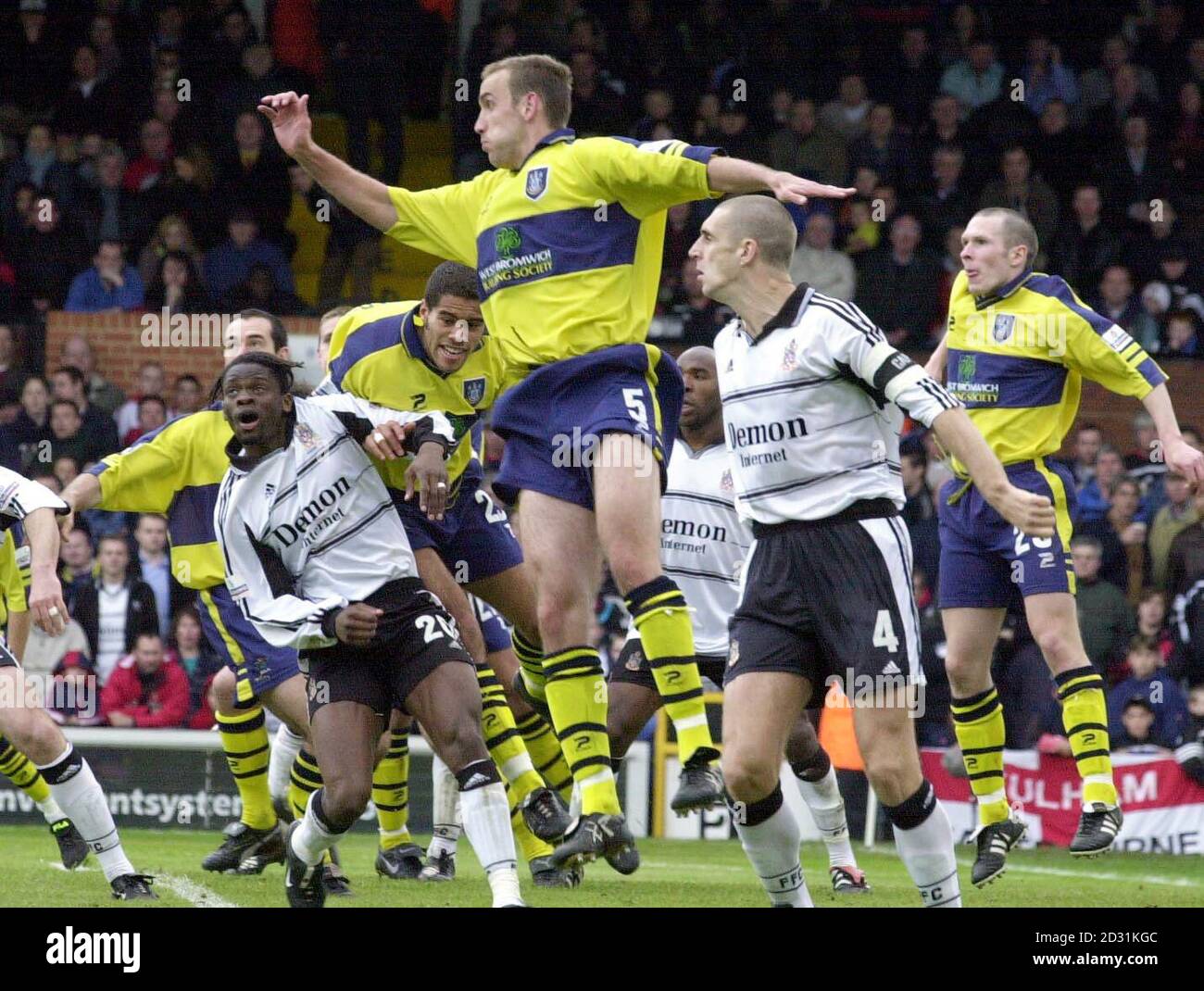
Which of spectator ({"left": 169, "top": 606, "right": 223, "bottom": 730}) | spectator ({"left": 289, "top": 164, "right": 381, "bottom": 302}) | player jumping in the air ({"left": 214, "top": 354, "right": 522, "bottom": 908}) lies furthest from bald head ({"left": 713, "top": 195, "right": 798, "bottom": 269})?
spectator ({"left": 289, "top": 164, "right": 381, "bottom": 302})

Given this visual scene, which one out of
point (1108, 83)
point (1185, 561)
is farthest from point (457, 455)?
point (1108, 83)

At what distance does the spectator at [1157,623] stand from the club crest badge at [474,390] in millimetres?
6699

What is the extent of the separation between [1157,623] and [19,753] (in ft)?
26.6

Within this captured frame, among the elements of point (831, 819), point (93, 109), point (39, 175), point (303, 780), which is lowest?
point (831, 819)

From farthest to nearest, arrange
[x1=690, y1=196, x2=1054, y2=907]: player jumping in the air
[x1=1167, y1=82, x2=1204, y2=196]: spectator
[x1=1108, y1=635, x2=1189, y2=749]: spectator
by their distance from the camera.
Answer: [x1=1167, y1=82, x2=1204, y2=196]: spectator < [x1=1108, y1=635, x2=1189, y2=749]: spectator < [x1=690, y1=196, x2=1054, y2=907]: player jumping in the air

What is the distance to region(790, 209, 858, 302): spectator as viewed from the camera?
56.1 ft

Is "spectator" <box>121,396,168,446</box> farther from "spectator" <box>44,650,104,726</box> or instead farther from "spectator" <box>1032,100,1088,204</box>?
"spectator" <box>1032,100,1088,204</box>

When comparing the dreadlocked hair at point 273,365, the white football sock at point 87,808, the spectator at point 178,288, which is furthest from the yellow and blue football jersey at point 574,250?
the spectator at point 178,288

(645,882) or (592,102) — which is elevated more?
(592,102)

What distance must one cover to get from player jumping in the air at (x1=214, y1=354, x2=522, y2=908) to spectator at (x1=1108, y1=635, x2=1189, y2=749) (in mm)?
7658

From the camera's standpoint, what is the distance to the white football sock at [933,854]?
687 cm

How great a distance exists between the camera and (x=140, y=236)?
698 inches

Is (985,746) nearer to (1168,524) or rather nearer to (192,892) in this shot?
(192,892)

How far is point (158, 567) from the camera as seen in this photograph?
15055mm
